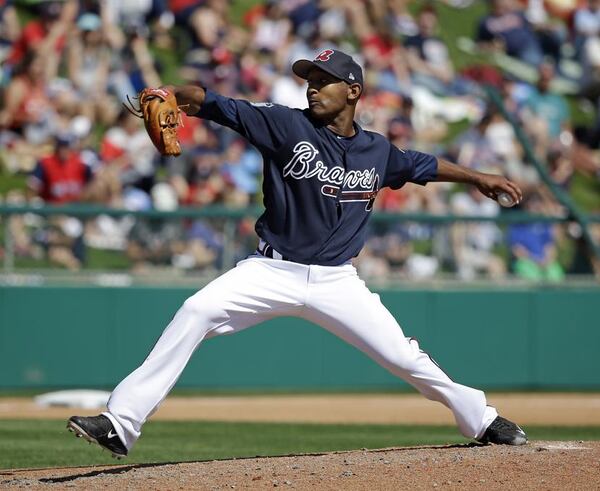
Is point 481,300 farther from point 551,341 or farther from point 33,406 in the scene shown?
point 33,406

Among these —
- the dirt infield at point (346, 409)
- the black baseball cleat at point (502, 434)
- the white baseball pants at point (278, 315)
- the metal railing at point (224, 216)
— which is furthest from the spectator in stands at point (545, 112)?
the white baseball pants at point (278, 315)

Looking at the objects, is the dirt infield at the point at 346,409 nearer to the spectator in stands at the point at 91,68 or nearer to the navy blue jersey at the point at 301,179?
the spectator in stands at the point at 91,68

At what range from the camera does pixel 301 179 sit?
5.84 meters

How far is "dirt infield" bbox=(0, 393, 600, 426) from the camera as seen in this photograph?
10273mm

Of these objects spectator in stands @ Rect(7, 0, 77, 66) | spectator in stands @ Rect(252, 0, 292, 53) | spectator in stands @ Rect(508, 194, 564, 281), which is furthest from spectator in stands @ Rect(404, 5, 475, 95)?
spectator in stands @ Rect(7, 0, 77, 66)

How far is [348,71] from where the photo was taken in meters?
5.96

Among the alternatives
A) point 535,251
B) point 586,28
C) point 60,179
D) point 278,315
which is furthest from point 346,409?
point 586,28

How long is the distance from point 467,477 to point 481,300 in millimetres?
7355

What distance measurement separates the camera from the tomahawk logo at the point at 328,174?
584cm

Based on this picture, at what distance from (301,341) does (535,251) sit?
2742mm

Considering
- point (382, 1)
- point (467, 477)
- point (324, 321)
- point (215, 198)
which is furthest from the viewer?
point (382, 1)

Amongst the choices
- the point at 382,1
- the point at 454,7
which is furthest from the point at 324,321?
the point at 454,7

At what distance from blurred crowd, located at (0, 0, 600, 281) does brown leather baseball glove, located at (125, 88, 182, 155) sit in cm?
586

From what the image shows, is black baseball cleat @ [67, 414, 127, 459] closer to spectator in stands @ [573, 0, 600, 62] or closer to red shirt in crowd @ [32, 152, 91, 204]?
red shirt in crowd @ [32, 152, 91, 204]
